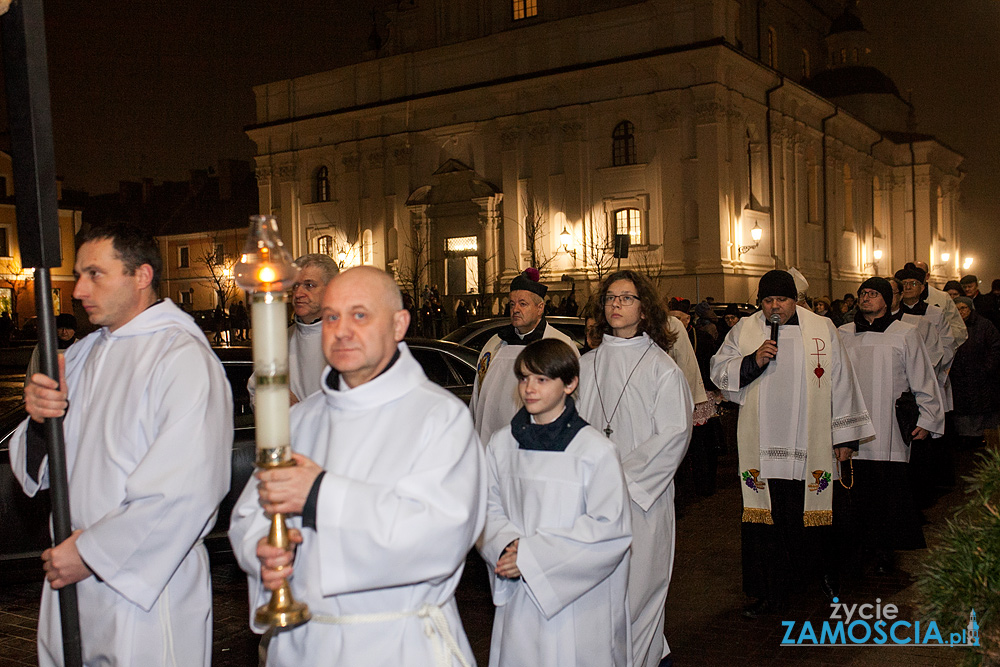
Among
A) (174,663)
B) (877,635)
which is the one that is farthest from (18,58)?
(877,635)

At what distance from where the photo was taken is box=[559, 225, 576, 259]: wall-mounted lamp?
3356 cm

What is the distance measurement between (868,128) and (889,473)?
138ft

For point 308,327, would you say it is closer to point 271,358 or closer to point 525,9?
point 271,358

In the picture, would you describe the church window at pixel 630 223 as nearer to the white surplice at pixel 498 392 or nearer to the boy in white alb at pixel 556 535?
the white surplice at pixel 498 392

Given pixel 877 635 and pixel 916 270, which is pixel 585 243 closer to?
pixel 916 270

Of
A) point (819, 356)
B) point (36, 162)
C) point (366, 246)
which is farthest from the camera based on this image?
point (366, 246)

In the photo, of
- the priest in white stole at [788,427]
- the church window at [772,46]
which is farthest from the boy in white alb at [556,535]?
the church window at [772,46]

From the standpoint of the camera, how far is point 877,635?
5938 millimetres

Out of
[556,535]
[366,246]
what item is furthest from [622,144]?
[556,535]

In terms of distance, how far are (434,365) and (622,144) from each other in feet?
88.8

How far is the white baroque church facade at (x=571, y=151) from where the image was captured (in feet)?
106

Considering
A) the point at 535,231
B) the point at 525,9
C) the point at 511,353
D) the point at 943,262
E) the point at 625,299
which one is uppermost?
the point at 525,9

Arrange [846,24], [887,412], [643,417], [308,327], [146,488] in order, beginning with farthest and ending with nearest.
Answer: [846,24] < [887,412] < [308,327] < [643,417] < [146,488]

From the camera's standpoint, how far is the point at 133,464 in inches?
129
